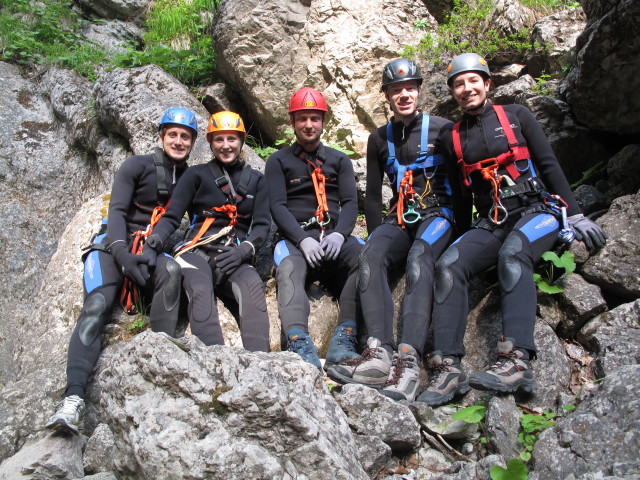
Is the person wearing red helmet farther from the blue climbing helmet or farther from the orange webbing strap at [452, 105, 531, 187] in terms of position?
the orange webbing strap at [452, 105, 531, 187]

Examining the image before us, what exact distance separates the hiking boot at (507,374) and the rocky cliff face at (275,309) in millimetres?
113

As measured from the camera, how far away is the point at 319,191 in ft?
17.5

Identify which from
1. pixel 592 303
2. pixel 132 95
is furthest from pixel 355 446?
pixel 132 95

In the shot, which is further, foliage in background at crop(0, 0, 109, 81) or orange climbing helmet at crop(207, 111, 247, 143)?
foliage in background at crop(0, 0, 109, 81)

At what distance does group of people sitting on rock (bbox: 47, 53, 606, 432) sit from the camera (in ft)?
13.1

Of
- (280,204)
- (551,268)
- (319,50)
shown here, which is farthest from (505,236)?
(319,50)

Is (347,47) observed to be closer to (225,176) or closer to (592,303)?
(225,176)

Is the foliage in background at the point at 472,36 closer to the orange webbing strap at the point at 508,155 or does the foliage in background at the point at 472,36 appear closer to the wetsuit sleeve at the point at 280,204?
the orange webbing strap at the point at 508,155

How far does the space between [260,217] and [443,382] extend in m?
2.60

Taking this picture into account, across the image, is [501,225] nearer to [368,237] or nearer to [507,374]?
[368,237]

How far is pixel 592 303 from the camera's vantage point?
4.24 metres

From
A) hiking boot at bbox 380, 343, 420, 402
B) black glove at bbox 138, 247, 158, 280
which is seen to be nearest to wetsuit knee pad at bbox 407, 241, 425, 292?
hiking boot at bbox 380, 343, 420, 402

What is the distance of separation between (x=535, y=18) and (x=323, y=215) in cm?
570

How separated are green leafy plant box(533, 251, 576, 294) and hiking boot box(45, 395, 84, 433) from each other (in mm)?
3726
